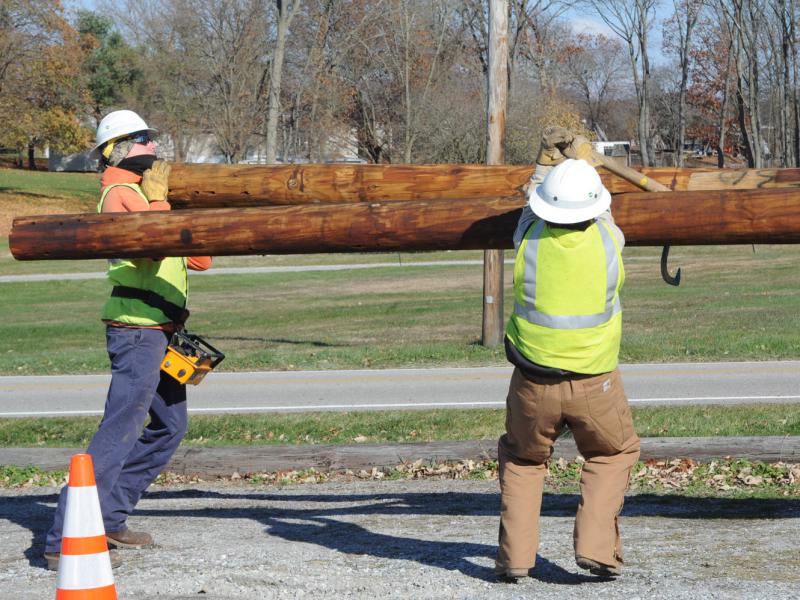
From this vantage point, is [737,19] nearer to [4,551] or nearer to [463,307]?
[463,307]

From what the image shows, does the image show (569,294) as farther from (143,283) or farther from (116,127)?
Result: (116,127)

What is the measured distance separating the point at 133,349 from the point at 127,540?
905mm

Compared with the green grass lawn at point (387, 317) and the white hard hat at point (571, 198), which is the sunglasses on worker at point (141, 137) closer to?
the white hard hat at point (571, 198)

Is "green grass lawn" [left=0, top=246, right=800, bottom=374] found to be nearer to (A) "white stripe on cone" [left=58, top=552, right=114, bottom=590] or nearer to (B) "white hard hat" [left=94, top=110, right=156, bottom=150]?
(B) "white hard hat" [left=94, top=110, right=156, bottom=150]

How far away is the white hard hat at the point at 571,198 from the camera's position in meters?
4.58

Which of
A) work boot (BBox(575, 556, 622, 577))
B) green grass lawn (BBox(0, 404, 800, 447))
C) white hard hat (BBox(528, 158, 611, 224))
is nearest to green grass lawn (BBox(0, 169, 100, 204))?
green grass lawn (BBox(0, 404, 800, 447))

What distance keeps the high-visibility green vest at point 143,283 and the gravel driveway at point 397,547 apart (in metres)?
1.09

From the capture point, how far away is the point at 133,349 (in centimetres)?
541

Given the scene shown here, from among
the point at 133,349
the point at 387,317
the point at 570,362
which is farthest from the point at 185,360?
the point at 387,317

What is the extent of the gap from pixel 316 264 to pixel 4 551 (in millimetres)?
25947

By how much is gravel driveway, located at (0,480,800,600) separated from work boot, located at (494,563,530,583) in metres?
0.05

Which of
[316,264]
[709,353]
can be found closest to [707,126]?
[316,264]

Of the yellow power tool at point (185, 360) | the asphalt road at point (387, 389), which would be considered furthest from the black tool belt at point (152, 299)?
the asphalt road at point (387, 389)

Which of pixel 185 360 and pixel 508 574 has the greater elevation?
pixel 185 360
